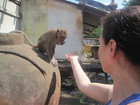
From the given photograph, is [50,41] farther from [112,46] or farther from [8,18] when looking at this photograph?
[8,18]

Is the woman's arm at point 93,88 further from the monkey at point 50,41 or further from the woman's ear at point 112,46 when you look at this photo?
the monkey at point 50,41

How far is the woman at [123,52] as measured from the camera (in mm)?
1309

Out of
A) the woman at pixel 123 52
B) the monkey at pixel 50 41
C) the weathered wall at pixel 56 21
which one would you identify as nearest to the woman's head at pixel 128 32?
the woman at pixel 123 52

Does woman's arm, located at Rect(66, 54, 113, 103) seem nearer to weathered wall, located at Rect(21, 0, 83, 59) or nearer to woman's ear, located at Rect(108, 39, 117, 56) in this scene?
woman's ear, located at Rect(108, 39, 117, 56)

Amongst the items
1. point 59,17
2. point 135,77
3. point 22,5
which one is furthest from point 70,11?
point 135,77

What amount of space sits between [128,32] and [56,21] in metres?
8.29

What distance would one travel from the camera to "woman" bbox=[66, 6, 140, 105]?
1309 millimetres

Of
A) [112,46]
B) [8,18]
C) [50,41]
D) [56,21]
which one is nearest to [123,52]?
[112,46]

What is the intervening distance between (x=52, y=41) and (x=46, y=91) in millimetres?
622

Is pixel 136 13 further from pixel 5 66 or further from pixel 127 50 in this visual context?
pixel 5 66

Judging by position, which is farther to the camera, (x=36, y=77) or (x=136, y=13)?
(x=36, y=77)

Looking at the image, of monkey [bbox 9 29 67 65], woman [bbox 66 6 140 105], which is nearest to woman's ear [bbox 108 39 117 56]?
woman [bbox 66 6 140 105]

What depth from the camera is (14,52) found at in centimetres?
261

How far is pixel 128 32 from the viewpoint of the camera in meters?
1.31
